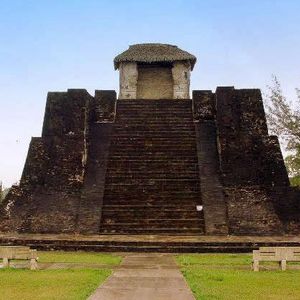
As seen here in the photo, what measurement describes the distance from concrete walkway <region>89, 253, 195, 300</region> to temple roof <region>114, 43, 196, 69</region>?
534 inches

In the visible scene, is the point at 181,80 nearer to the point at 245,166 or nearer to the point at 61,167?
the point at 245,166

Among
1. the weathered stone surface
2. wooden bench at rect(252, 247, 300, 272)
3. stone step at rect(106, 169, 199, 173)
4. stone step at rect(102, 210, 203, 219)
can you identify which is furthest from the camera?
stone step at rect(106, 169, 199, 173)

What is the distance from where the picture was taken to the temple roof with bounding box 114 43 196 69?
69.0 feet

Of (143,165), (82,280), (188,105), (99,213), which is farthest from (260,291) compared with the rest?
(188,105)

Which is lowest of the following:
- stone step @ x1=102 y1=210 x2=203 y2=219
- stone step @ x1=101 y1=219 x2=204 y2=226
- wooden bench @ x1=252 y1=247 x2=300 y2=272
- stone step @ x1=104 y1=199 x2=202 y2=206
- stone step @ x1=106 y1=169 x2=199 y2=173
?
wooden bench @ x1=252 y1=247 x2=300 y2=272

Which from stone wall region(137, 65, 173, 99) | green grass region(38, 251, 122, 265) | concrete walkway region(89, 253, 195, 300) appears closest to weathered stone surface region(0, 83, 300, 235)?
green grass region(38, 251, 122, 265)

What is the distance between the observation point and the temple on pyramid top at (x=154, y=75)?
2109cm

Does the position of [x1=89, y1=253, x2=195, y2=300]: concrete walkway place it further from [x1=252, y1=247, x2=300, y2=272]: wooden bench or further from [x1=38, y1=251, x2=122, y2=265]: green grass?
[x1=252, y1=247, x2=300, y2=272]: wooden bench

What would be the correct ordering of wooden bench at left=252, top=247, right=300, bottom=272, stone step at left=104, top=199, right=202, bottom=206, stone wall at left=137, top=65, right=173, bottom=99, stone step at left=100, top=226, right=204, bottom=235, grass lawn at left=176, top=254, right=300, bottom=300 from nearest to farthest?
grass lawn at left=176, top=254, right=300, bottom=300 < wooden bench at left=252, top=247, right=300, bottom=272 < stone step at left=100, top=226, right=204, bottom=235 < stone step at left=104, top=199, right=202, bottom=206 < stone wall at left=137, top=65, right=173, bottom=99

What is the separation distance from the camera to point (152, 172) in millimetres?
13711

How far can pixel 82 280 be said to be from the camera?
6328 mm

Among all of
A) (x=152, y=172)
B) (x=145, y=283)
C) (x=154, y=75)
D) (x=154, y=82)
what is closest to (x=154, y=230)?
(x=152, y=172)

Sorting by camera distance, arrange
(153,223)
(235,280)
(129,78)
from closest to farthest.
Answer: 1. (235,280)
2. (153,223)
3. (129,78)

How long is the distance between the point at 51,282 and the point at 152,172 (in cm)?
764
